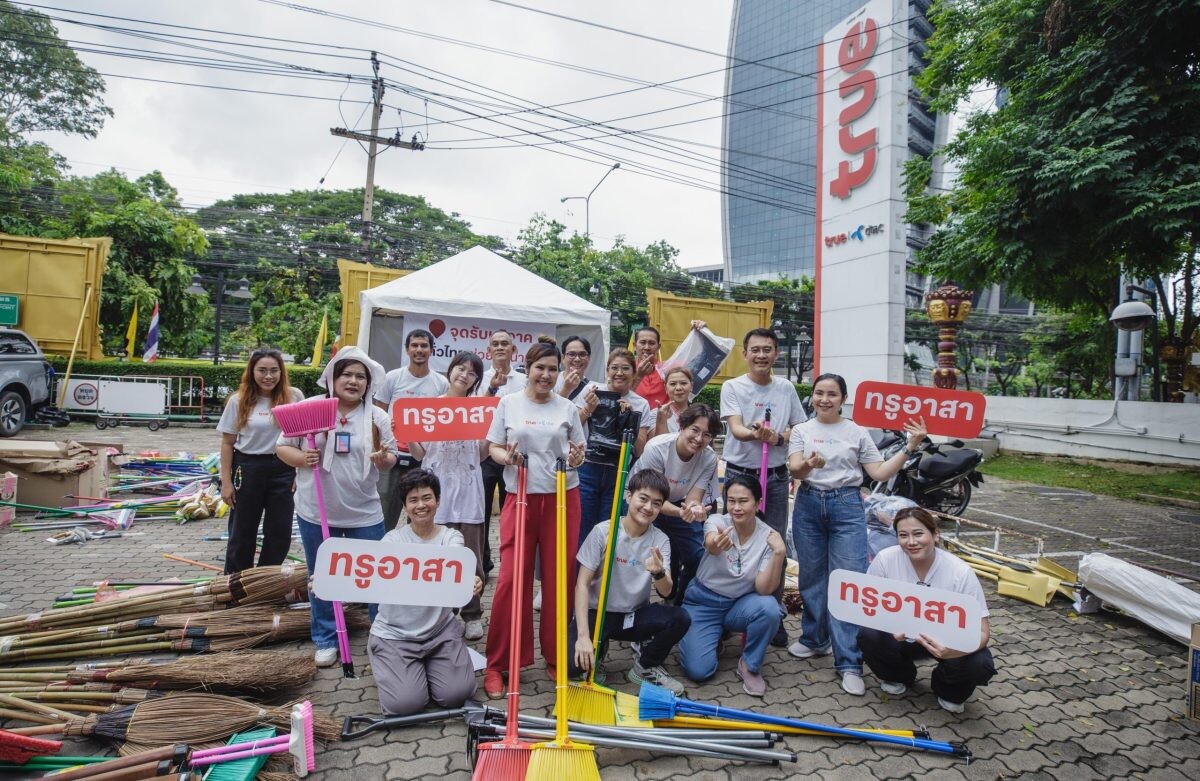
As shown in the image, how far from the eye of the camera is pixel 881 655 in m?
3.15

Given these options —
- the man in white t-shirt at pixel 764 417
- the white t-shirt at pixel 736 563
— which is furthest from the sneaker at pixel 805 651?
the white t-shirt at pixel 736 563

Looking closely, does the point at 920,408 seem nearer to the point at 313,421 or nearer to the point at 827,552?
the point at 827,552

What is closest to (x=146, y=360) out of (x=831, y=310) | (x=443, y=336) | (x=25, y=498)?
(x=25, y=498)

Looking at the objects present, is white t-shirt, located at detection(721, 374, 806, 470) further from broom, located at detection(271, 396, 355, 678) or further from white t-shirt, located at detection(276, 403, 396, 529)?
broom, located at detection(271, 396, 355, 678)

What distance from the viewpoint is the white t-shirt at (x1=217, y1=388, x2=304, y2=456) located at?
3.76 meters

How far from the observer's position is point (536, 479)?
3.22 m

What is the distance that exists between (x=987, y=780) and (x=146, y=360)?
1647cm

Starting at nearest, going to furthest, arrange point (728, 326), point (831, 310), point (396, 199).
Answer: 1. point (831, 310)
2. point (728, 326)
3. point (396, 199)

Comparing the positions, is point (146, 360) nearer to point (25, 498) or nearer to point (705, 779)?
point (25, 498)

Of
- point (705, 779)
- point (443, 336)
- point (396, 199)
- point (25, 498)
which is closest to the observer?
point (705, 779)

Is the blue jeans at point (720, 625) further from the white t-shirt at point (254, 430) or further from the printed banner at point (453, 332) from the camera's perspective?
the printed banner at point (453, 332)

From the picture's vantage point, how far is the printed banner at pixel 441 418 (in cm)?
352

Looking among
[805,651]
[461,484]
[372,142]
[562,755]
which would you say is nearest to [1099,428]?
[805,651]

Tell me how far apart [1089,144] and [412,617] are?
706 centimetres
